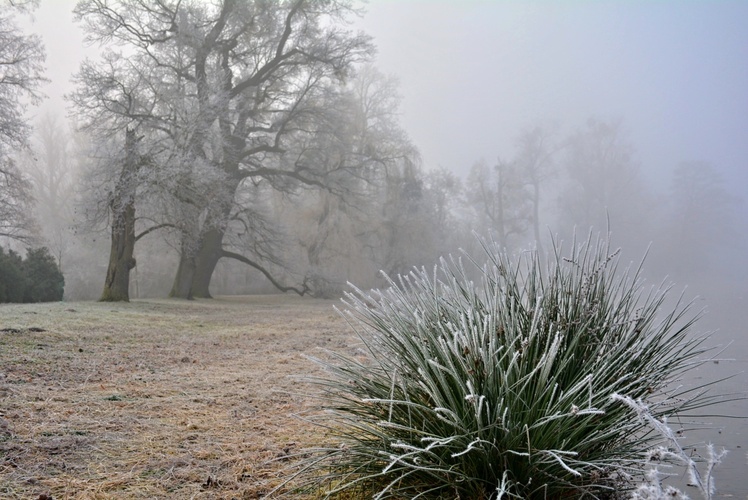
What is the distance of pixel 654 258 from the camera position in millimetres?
29703

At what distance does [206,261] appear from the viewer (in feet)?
50.5

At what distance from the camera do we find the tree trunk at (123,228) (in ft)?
33.3

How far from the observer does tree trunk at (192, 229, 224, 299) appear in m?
15.2

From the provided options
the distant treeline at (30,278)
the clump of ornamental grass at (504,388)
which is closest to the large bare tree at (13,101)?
the distant treeline at (30,278)

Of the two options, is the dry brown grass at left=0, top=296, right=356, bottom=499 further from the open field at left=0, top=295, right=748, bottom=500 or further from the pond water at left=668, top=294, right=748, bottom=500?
the pond water at left=668, top=294, right=748, bottom=500

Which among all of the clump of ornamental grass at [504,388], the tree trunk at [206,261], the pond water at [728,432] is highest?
the tree trunk at [206,261]

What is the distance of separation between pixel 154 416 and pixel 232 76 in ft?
46.8

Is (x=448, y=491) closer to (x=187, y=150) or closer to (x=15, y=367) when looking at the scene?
(x=15, y=367)

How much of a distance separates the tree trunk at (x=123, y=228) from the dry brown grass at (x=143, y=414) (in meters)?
4.58

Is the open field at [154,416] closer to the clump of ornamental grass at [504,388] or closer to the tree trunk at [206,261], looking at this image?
the clump of ornamental grass at [504,388]

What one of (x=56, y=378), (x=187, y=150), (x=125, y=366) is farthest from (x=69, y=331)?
(x=187, y=150)

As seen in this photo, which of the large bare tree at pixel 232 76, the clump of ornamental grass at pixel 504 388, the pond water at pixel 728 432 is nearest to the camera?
the clump of ornamental grass at pixel 504 388

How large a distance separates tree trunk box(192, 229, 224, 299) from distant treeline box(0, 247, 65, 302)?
15.5ft

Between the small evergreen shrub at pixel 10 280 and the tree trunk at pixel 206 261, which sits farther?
the tree trunk at pixel 206 261
